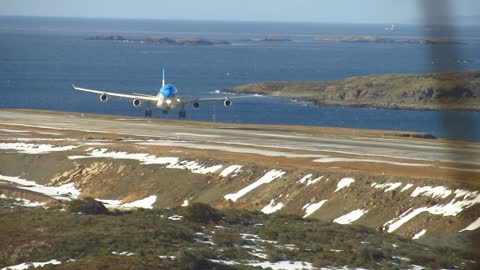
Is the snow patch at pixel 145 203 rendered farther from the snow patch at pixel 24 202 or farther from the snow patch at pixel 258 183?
the snow patch at pixel 24 202

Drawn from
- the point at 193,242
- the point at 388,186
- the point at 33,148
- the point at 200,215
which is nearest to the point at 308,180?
the point at 388,186

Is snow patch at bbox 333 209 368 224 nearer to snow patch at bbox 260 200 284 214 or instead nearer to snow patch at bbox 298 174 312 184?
snow patch at bbox 260 200 284 214

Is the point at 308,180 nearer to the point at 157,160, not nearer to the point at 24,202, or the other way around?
the point at 157,160

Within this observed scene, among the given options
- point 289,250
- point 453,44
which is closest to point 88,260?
point 289,250

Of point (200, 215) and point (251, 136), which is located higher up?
point (200, 215)

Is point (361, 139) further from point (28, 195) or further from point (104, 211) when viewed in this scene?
point (104, 211)

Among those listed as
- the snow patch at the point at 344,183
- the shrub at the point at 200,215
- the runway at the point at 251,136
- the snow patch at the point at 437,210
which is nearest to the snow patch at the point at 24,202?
the shrub at the point at 200,215

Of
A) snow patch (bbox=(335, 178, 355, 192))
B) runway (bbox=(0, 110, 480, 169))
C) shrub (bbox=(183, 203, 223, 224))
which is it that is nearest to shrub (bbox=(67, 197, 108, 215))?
shrub (bbox=(183, 203, 223, 224))
